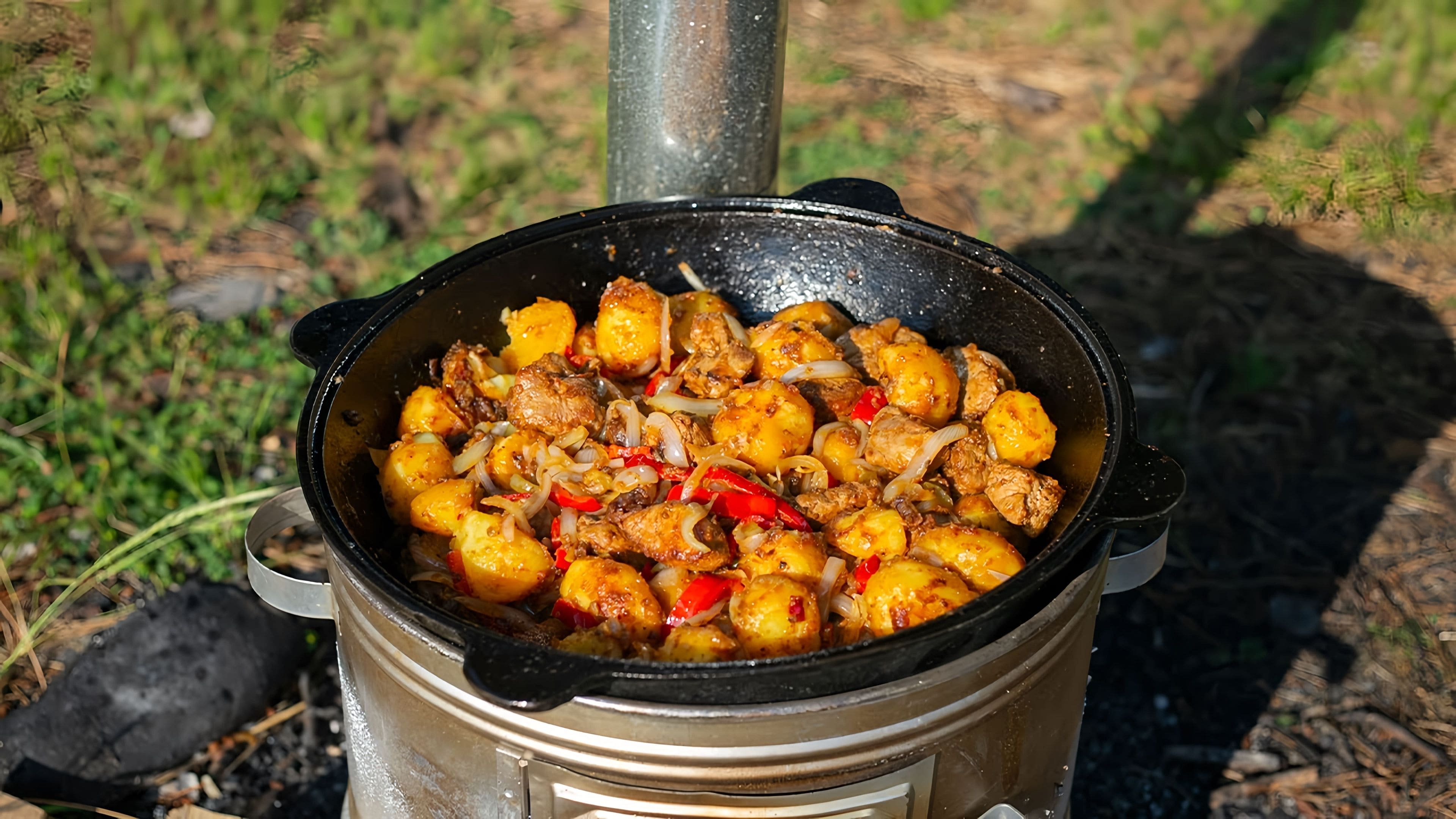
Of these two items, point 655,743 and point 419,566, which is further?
point 419,566

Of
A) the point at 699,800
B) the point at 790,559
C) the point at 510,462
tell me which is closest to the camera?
the point at 699,800

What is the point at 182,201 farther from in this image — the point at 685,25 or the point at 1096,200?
the point at 1096,200

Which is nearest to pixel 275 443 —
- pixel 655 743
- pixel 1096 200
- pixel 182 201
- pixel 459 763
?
pixel 182 201

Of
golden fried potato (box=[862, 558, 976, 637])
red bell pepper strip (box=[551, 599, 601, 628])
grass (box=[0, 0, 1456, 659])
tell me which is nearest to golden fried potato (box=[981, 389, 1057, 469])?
golden fried potato (box=[862, 558, 976, 637])

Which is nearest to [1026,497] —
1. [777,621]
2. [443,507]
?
[777,621]

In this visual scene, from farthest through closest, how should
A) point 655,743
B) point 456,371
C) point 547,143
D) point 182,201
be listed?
1. point 547,143
2. point 182,201
3. point 456,371
4. point 655,743

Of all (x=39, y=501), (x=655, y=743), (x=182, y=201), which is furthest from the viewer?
(x=182, y=201)

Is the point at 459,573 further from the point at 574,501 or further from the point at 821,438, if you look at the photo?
the point at 821,438
